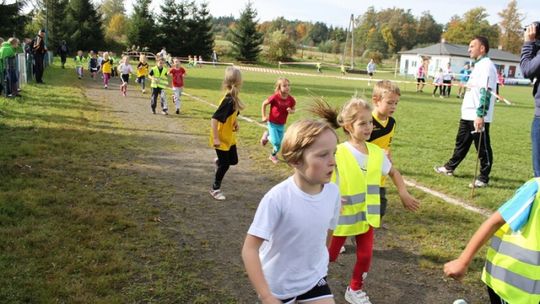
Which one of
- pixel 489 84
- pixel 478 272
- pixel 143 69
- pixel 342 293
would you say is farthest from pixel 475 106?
pixel 143 69

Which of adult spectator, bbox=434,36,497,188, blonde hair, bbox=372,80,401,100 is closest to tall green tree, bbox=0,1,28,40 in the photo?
adult spectator, bbox=434,36,497,188

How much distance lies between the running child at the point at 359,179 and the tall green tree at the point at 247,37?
214ft

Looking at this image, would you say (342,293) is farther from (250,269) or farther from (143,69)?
(143,69)

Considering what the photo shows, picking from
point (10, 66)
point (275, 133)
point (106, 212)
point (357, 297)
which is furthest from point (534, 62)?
point (10, 66)

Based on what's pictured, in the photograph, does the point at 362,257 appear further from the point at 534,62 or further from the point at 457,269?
the point at 534,62

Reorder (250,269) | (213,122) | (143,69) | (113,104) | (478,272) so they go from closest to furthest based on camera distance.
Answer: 1. (250,269)
2. (478,272)
3. (213,122)
4. (113,104)
5. (143,69)

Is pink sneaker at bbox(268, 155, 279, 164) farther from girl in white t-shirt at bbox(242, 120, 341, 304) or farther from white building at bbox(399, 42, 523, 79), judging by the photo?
white building at bbox(399, 42, 523, 79)

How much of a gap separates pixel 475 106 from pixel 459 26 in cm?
10454

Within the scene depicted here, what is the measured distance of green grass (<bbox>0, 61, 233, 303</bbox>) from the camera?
3912 mm

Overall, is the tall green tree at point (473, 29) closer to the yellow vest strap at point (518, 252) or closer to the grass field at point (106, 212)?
the grass field at point (106, 212)

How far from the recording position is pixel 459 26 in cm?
10106

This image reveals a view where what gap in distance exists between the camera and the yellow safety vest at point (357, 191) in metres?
3.82

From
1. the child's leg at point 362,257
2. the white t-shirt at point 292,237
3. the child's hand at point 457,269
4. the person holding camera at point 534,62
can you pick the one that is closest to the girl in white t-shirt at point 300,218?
the white t-shirt at point 292,237

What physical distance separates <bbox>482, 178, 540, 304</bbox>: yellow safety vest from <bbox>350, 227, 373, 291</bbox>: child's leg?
1.37 m
